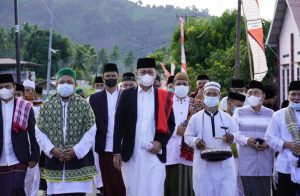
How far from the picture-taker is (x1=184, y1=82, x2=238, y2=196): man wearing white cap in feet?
29.8

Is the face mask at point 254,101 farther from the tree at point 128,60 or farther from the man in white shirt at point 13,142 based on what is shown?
the tree at point 128,60

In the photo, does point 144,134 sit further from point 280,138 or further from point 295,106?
point 295,106

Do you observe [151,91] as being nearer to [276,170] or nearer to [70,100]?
[70,100]

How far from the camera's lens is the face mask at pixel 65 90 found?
8.35 meters

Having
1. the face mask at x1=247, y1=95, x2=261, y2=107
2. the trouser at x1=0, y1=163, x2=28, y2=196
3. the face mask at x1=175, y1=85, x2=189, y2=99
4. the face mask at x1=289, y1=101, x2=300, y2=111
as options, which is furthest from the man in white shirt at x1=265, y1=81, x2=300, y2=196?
the trouser at x1=0, y1=163, x2=28, y2=196

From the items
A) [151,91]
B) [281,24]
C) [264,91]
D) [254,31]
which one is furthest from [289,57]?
[151,91]

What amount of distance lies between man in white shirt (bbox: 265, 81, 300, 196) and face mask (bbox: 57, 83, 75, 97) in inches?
114

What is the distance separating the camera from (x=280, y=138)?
9062 millimetres

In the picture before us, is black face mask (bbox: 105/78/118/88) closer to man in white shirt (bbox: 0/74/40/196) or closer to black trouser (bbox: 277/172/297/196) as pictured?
man in white shirt (bbox: 0/74/40/196)

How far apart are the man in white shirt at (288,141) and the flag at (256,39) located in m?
11.3

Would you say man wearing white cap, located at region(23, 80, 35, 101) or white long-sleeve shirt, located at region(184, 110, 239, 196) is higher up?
man wearing white cap, located at region(23, 80, 35, 101)

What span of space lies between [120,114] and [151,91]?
53 cm

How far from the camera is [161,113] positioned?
8.77 metres

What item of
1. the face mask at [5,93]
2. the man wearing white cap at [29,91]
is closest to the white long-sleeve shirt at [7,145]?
the face mask at [5,93]
